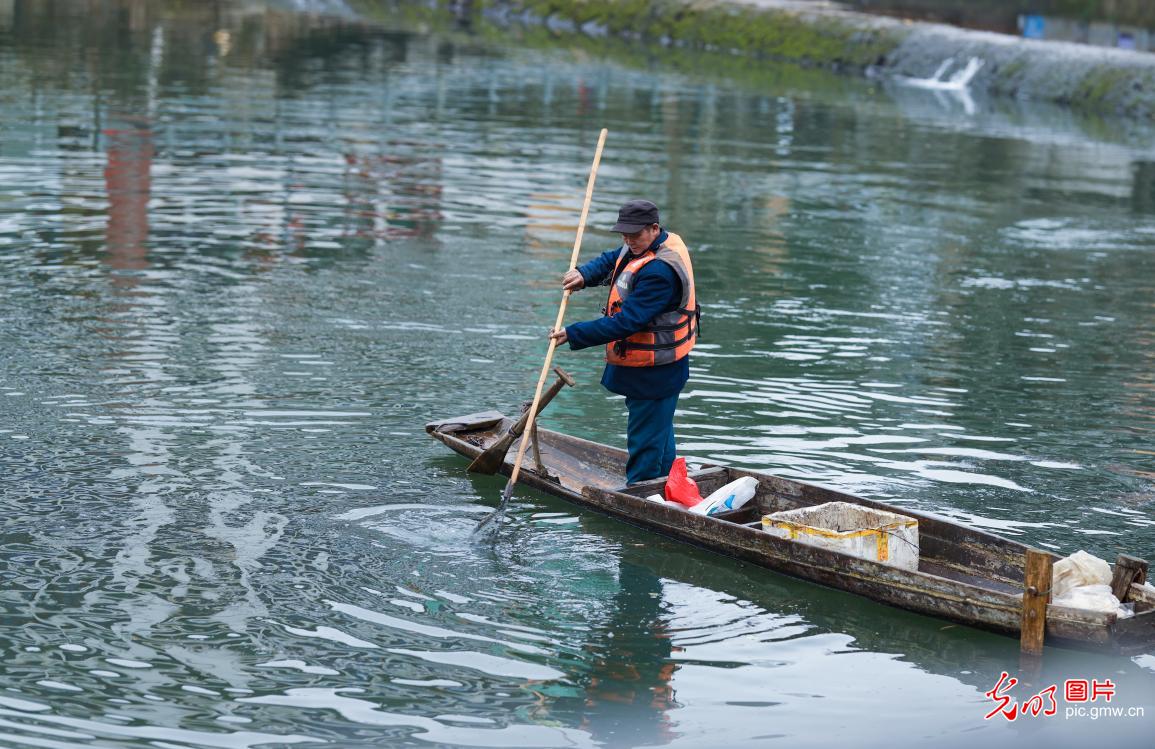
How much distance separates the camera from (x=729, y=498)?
426 inches

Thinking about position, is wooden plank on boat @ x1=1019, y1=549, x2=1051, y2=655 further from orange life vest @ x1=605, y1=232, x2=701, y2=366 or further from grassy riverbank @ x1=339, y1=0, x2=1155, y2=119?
grassy riverbank @ x1=339, y1=0, x2=1155, y2=119

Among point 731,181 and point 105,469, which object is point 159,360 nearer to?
point 105,469

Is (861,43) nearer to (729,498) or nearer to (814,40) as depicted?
(814,40)

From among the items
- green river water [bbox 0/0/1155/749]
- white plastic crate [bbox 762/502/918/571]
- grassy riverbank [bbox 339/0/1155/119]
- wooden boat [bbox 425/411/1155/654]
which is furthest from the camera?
grassy riverbank [bbox 339/0/1155/119]

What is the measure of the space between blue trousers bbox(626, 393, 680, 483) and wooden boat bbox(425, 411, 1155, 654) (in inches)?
10.2

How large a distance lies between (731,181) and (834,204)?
8.64 feet

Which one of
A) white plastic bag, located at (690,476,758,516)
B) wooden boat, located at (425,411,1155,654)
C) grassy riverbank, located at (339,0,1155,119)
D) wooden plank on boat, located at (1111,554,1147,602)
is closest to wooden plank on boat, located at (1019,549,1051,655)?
wooden boat, located at (425,411,1155,654)

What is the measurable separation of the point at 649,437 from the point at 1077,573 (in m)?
3.31

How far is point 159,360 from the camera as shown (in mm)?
14664

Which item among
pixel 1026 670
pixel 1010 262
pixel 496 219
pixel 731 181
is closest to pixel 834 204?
pixel 731 181

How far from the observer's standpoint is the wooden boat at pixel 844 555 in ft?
29.1

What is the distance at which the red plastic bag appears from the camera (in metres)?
10.9

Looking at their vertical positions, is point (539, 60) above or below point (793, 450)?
above

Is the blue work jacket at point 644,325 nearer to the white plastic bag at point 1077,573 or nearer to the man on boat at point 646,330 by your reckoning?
the man on boat at point 646,330
